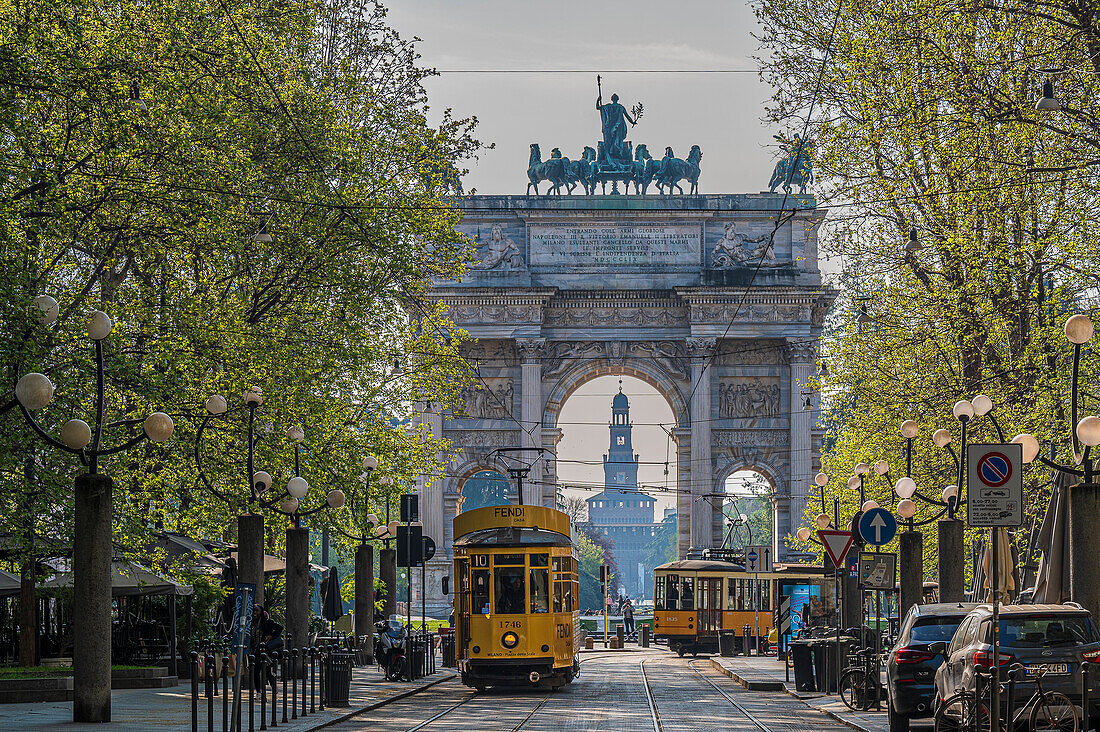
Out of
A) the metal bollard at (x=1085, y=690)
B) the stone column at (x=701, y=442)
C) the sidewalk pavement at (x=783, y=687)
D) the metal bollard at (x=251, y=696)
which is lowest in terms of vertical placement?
the sidewalk pavement at (x=783, y=687)

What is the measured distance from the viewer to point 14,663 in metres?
26.4

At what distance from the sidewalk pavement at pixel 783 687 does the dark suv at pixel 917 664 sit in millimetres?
856

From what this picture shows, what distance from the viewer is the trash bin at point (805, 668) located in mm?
25797

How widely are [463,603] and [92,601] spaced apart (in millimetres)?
9062

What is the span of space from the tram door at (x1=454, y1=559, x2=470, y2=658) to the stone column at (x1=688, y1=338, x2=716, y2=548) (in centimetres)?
3808

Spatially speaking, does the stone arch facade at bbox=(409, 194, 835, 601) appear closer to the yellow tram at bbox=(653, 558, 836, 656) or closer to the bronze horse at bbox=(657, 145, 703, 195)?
the bronze horse at bbox=(657, 145, 703, 195)

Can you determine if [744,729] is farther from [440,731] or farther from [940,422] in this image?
[940,422]

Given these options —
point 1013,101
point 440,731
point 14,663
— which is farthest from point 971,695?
point 14,663

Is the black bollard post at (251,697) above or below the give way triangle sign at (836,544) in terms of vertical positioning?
below

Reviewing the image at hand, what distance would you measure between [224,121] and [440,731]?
13.2 m

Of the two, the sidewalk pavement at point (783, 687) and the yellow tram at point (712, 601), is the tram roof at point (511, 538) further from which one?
the yellow tram at point (712, 601)

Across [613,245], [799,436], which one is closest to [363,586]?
[613,245]

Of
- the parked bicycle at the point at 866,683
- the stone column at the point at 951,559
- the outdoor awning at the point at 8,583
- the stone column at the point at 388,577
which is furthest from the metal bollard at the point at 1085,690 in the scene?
the stone column at the point at 388,577

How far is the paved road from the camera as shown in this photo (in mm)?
18484
